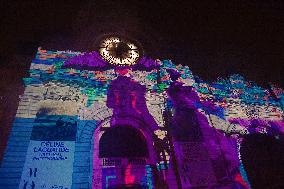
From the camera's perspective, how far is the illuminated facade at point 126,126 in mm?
8453

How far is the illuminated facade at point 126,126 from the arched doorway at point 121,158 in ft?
0.11

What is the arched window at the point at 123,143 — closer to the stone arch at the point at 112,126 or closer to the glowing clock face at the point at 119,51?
the stone arch at the point at 112,126

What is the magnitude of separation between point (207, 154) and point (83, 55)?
21.4ft

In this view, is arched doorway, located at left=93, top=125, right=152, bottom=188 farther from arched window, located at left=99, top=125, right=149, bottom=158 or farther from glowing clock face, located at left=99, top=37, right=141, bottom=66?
glowing clock face, located at left=99, top=37, right=141, bottom=66

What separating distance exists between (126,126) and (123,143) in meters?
0.73

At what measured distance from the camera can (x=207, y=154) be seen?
32.5 feet

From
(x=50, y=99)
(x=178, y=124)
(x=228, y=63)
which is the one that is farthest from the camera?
(x=228, y=63)

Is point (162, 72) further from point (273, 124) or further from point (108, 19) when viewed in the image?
point (273, 124)

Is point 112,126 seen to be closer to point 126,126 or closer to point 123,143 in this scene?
point 126,126

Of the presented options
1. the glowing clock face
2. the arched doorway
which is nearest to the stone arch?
the arched doorway

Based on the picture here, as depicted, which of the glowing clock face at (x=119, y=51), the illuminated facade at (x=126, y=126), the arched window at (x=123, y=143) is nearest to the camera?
the illuminated facade at (x=126, y=126)

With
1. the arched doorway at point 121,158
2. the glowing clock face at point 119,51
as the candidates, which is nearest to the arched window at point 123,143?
the arched doorway at point 121,158

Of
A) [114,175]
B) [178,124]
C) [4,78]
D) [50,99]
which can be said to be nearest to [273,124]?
[178,124]

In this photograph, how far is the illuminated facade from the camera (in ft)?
27.7
